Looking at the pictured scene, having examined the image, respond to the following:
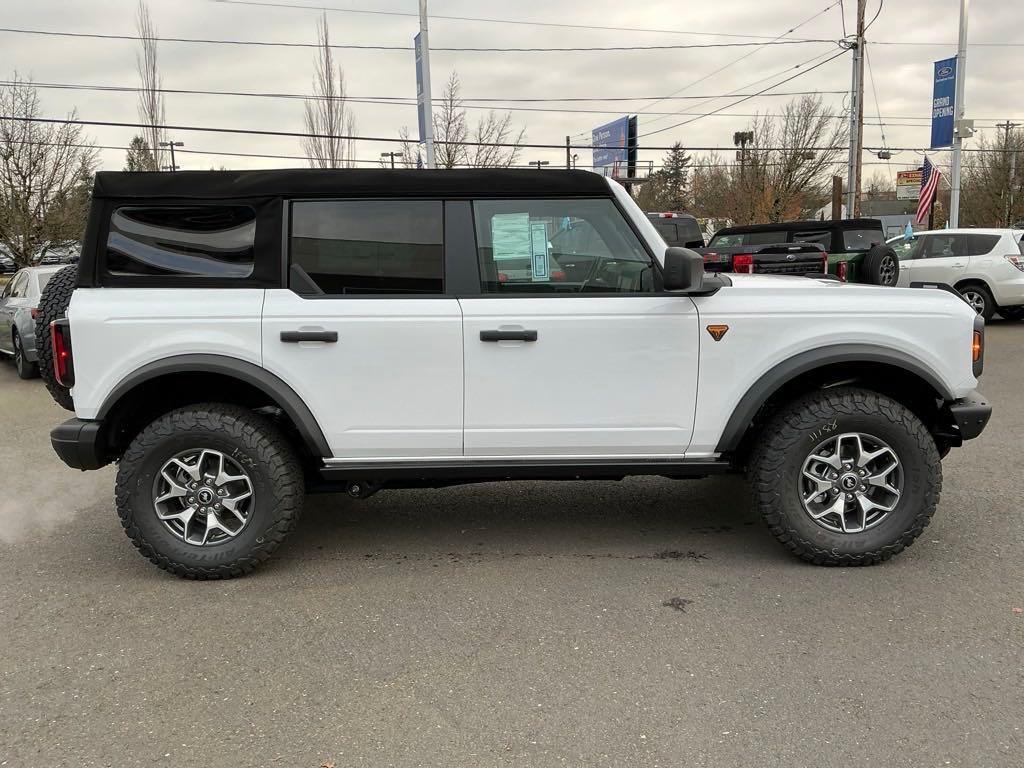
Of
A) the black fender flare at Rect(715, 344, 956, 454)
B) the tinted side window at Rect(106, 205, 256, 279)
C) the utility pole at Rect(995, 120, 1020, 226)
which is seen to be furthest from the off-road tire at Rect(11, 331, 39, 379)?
the utility pole at Rect(995, 120, 1020, 226)

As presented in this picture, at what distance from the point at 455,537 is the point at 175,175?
7.73ft

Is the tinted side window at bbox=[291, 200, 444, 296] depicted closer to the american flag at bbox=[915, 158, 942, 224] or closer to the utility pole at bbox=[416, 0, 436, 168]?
the utility pole at bbox=[416, 0, 436, 168]

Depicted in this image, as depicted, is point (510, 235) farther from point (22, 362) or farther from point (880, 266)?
point (880, 266)

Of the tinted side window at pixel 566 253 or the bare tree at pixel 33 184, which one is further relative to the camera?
the bare tree at pixel 33 184

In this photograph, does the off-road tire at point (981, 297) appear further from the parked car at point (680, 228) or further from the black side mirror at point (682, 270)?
the black side mirror at point (682, 270)

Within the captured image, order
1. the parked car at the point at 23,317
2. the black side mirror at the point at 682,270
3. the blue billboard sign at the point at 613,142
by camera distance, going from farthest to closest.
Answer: the blue billboard sign at the point at 613,142 < the parked car at the point at 23,317 < the black side mirror at the point at 682,270

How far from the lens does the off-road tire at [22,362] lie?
10.4m

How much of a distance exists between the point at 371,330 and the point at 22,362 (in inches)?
350

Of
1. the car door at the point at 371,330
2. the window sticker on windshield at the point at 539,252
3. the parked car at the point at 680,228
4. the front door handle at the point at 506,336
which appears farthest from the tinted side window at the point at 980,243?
the car door at the point at 371,330

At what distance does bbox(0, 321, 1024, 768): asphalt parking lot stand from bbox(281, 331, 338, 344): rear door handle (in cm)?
119

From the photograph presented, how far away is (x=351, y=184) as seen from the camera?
390 centimetres

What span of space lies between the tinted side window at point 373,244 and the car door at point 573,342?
23 cm

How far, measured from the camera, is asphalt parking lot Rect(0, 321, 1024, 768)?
2650 millimetres

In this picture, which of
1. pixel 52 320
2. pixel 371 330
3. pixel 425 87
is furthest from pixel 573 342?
pixel 425 87
